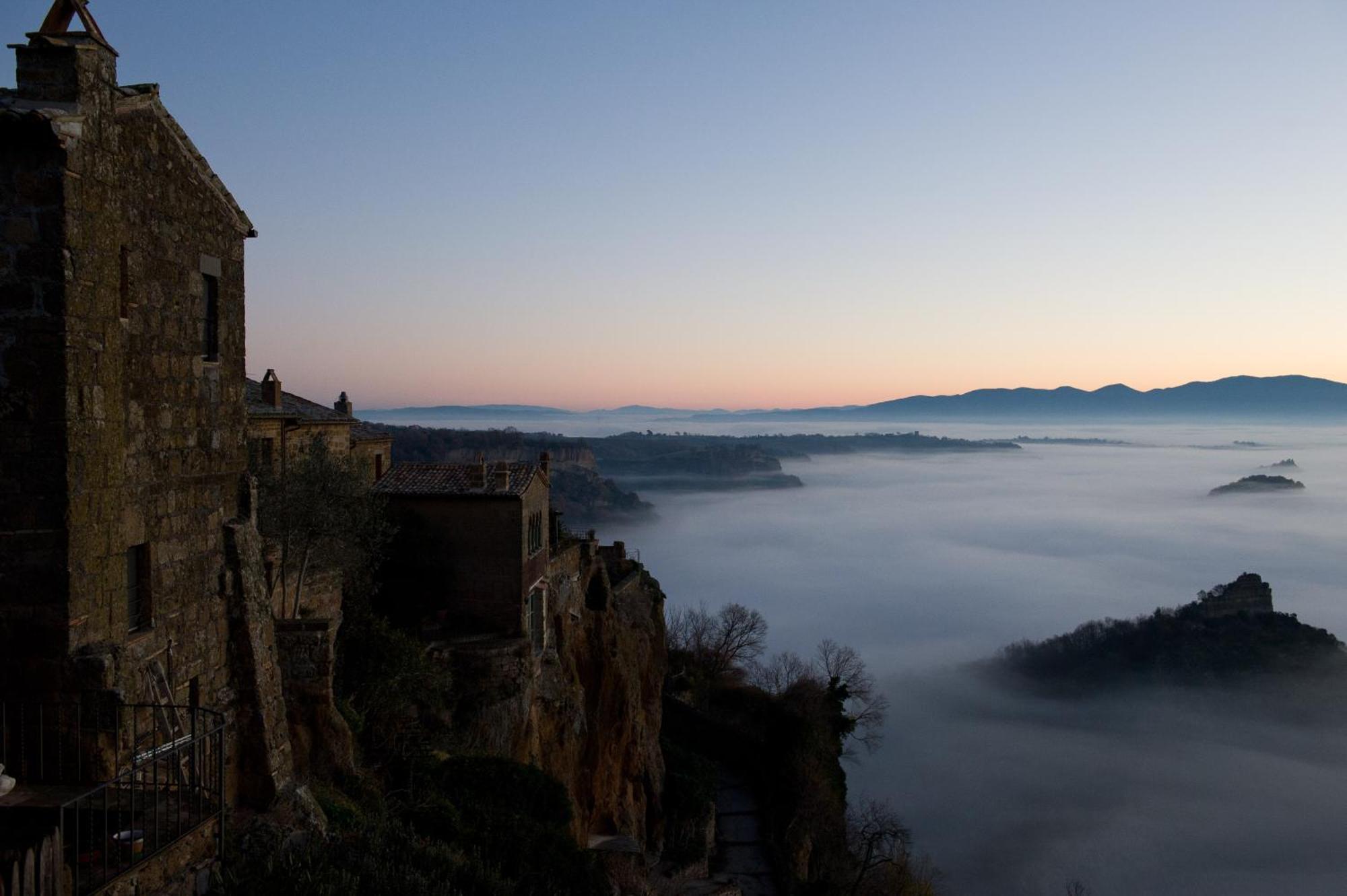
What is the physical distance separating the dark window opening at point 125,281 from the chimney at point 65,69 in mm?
1471

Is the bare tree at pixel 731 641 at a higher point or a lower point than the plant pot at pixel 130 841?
lower

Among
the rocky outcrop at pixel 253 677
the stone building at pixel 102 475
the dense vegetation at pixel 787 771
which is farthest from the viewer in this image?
the dense vegetation at pixel 787 771

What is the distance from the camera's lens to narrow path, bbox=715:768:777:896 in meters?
32.7

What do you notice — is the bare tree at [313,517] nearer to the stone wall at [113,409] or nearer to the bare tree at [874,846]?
the stone wall at [113,409]

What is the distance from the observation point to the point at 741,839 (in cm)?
3528

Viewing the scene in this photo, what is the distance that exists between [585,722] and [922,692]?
301 ft

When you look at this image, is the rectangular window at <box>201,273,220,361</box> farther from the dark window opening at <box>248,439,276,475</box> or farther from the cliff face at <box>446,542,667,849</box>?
the cliff face at <box>446,542,667,849</box>

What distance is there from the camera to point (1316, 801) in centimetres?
8319

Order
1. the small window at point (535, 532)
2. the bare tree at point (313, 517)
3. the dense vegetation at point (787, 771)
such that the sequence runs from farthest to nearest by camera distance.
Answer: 1. the dense vegetation at point (787, 771)
2. the small window at point (535, 532)
3. the bare tree at point (313, 517)

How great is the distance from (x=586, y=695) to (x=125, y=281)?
20692 mm

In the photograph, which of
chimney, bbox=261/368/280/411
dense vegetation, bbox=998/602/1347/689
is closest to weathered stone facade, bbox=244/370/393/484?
chimney, bbox=261/368/280/411

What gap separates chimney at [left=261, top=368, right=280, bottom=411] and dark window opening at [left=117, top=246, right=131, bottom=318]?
17.0 meters

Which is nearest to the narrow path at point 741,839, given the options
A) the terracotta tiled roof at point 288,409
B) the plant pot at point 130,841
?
the terracotta tiled roof at point 288,409

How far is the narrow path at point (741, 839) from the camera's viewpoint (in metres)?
Answer: 32.7
